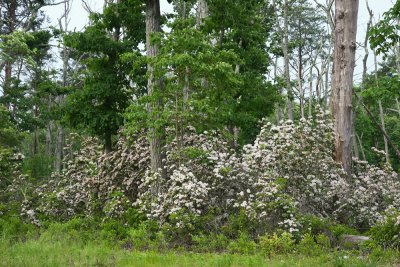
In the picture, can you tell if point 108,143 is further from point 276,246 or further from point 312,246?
point 312,246

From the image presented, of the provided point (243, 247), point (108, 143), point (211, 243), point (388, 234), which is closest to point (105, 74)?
point (108, 143)

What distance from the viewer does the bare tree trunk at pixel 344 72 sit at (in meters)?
12.8

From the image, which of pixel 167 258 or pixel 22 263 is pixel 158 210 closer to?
Answer: pixel 167 258

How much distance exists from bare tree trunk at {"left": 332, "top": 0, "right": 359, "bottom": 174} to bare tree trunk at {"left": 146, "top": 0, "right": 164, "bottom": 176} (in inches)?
179

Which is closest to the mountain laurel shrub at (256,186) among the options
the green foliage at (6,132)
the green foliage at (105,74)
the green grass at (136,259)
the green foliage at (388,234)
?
the green foliage at (388,234)

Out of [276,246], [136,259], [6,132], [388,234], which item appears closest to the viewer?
[136,259]

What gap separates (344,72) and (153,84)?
498 cm

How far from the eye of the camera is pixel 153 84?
472 inches

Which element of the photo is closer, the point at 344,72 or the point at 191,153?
the point at 191,153

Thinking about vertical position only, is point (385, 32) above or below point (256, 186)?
above

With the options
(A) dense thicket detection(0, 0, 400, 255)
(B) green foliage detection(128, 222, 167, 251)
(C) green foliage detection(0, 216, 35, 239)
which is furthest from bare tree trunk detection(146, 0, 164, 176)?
(C) green foliage detection(0, 216, 35, 239)

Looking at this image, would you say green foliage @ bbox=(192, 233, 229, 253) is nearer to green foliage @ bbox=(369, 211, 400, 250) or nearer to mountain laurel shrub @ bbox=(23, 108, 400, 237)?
mountain laurel shrub @ bbox=(23, 108, 400, 237)

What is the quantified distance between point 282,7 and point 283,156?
22006 mm

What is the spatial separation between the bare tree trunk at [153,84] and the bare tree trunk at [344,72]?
14.9ft
